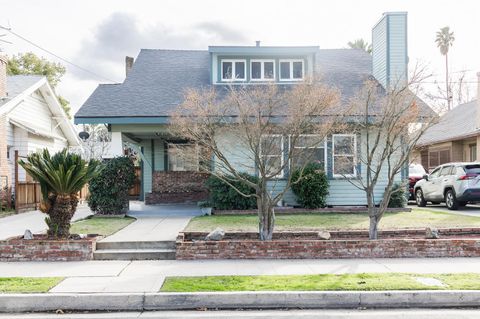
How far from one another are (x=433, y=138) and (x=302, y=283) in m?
24.7

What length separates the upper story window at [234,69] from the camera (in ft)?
57.4

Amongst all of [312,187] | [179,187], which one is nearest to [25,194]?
[179,187]

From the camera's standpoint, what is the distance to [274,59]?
17.5 meters

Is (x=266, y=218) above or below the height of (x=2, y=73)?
below

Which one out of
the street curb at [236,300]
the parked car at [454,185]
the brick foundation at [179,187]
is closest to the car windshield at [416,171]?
the parked car at [454,185]

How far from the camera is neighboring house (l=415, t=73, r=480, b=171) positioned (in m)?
24.3

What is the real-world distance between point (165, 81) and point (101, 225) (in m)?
7.65

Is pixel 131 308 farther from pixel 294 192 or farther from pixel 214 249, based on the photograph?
pixel 294 192

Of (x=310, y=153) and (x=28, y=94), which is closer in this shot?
(x=310, y=153)

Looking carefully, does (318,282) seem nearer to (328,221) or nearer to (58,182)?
(328,221)

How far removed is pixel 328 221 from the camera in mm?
12430

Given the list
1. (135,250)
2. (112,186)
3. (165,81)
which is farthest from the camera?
(165,81)

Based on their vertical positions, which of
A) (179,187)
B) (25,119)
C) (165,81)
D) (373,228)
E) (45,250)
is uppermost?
(165,81)

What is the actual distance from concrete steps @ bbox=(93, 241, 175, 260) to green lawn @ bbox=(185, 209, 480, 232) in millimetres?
1477
